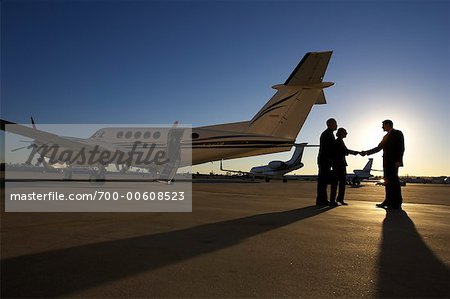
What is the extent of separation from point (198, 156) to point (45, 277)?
17.1 m

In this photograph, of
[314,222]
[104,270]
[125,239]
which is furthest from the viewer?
[314,222]

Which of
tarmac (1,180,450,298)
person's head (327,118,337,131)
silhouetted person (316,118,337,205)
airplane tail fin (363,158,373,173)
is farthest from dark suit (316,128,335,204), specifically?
airplane tail fin (363,158,373,173)

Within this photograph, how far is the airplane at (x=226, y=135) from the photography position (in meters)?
15.7

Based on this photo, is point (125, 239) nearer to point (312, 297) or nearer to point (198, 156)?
point (312, 297)

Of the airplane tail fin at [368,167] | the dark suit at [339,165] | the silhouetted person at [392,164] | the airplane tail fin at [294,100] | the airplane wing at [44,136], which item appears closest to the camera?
the silhouetted person at [392,164]

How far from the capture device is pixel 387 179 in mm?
7840

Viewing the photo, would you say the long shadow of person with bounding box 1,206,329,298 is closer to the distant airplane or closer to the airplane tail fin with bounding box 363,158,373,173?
the distant airplane

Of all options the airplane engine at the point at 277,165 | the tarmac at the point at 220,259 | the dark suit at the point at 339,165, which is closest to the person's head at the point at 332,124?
the dark suit at the point at 339,165

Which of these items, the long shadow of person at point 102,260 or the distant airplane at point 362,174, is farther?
the distant airplane at point 362,174

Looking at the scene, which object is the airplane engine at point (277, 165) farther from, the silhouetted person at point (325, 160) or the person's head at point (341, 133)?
the silhouetted person at point (325, 160)

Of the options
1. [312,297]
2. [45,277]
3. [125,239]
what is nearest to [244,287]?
[312,297]

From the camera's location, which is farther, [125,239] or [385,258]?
[125,239]

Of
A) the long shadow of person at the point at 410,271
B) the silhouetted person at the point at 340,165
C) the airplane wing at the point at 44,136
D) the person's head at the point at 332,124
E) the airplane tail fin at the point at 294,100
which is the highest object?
the airplane tail fin at the point at 294,100

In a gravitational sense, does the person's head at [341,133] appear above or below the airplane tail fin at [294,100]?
below
